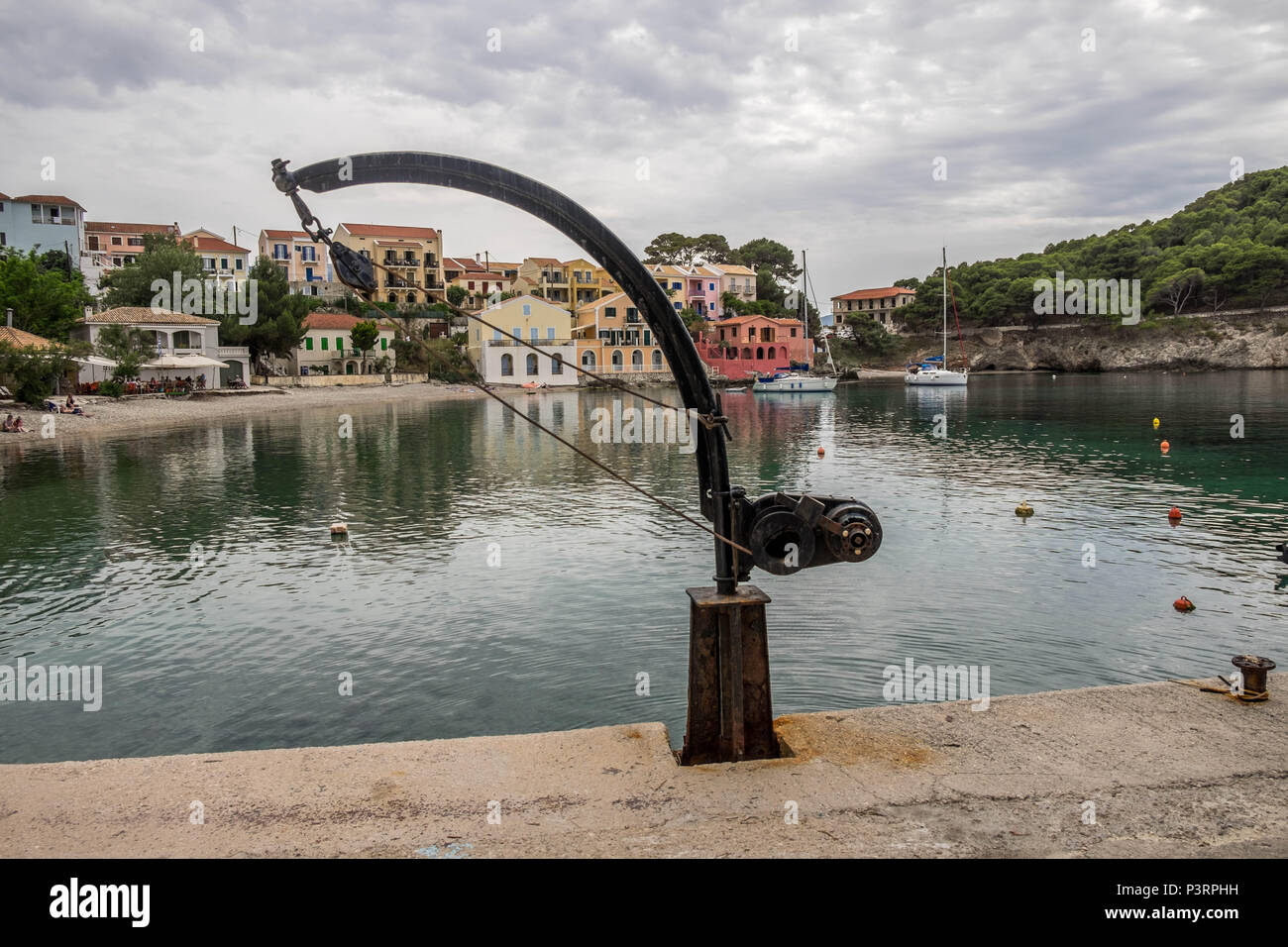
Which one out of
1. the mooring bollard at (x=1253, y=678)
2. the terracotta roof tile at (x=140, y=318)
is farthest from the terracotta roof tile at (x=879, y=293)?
the mooring bollard at (x=1253, y=678)

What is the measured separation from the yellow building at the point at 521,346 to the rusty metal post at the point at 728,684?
78.9 metres

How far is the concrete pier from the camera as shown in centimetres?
491

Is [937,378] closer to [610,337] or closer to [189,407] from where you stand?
[610,337]

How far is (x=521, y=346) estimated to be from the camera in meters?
83.4

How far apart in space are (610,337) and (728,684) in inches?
3562

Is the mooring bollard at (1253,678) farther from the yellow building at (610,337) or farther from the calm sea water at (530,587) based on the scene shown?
the yellow building at (610,337)

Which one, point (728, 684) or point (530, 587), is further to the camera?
point (530, 587)

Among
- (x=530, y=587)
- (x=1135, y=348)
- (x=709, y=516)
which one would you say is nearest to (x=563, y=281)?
(x=1135, y=348)

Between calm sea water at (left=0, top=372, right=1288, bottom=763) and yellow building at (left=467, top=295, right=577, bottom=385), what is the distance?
5344 centimetres

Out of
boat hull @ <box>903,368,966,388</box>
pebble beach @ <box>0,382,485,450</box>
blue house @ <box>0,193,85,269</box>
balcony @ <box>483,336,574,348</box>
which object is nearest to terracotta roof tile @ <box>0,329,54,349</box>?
pebble beach @ <box>0,382,485,450</box>

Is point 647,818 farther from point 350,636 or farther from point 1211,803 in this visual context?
point 350,636

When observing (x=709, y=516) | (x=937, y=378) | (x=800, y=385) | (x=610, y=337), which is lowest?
(x=709, y=516)

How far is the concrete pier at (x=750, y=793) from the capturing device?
16.1 ft
